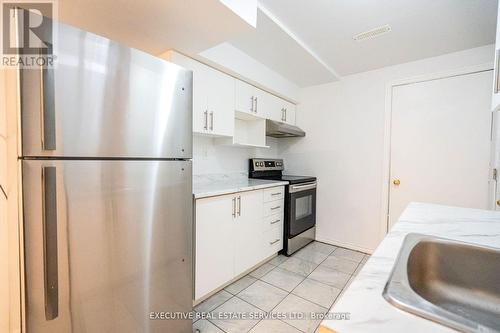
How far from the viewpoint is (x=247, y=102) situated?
2486mm

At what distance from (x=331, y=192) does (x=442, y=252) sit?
2.31 m

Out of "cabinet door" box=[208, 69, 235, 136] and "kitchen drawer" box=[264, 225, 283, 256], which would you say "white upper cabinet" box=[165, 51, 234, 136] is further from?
"kitchen drawer" box=[264, 225, 283, 256]

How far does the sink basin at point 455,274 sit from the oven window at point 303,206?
1.93 metres

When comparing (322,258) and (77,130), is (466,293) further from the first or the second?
(322,258)

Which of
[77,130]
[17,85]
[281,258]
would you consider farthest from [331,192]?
[17,85]

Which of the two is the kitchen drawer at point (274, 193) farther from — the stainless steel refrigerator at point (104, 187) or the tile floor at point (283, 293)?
the stainless steel refrigerator at point (104, 187)

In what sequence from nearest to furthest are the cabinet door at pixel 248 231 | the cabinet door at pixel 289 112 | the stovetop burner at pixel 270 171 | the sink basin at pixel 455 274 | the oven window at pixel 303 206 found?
the sink basin at pixel 455 274 < the cabinet door at pixel 248 231 < the oven window at pixel 303 206 < the stovetop burner at pixel 270 171 < the cabinet door at pixel 289 112

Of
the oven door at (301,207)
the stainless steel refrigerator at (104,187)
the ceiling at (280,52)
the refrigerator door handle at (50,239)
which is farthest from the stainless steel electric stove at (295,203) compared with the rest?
the refrigerator door handle at (50,239)

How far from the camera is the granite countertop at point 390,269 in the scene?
393 mm

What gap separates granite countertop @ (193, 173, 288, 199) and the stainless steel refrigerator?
15.7 inches

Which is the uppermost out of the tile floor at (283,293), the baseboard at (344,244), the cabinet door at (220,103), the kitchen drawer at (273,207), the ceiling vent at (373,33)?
the ceiling vent at (373,33)

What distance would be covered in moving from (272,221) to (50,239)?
1951mm

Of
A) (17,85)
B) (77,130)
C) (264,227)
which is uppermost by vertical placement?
(17,85)

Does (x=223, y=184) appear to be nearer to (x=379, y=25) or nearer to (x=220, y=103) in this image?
(x=220, y=103)
